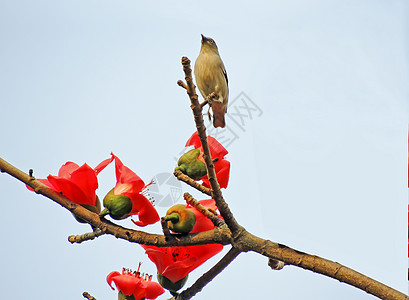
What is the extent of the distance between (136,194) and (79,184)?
0.50 ft

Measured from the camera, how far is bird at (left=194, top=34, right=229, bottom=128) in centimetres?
329

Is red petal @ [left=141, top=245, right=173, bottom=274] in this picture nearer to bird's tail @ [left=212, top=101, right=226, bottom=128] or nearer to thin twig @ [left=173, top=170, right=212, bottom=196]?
thin twig @ [left=173, top=170, right=212, bottom=196]

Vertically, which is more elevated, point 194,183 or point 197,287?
point 194,183

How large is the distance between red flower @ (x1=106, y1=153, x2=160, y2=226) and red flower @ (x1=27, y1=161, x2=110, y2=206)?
0.07m

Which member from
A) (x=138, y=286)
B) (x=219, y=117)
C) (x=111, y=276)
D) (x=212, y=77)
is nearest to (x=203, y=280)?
(x=138, y=286)

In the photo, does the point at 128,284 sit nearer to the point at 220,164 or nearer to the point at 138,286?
the point at 138,286

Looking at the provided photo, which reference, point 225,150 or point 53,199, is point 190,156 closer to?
point 225,150

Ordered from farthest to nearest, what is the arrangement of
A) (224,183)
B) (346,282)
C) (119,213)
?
(224,183), (119,213), (346,282)

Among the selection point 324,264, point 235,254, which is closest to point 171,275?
point 235,254

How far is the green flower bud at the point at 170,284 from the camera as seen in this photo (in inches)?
45.5

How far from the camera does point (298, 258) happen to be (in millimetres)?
999

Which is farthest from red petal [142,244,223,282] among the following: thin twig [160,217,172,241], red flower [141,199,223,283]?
thin twig [160,217,172,241]

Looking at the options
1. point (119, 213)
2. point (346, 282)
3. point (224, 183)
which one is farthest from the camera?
point (224, 183)

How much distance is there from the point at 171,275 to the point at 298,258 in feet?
1.13
